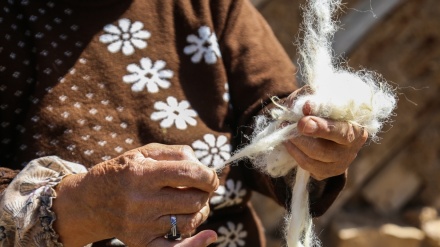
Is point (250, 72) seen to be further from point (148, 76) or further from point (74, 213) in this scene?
point (74, 213)

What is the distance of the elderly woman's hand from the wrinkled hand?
178mm

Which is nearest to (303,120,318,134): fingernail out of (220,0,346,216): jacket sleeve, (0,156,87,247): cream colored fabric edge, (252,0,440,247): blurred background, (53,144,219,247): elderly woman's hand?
(53,144,219,247): elderly woman's hand

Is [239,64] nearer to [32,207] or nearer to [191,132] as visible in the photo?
[191,132]

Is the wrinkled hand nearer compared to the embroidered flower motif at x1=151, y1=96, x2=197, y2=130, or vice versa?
the wrinkled hand

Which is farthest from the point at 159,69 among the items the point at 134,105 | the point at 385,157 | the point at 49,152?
the point at 385,157

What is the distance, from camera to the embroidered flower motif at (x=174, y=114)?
1541mm

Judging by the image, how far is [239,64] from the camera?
1633mm

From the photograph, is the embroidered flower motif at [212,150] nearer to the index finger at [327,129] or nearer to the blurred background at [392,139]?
the index finger at [327,129]

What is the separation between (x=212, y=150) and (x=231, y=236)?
0.68 feet

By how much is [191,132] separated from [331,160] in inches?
13.9

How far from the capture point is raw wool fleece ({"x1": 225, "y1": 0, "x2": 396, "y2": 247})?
1.29m

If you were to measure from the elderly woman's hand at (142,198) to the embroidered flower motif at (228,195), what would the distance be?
31cm

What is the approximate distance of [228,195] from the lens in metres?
1.57

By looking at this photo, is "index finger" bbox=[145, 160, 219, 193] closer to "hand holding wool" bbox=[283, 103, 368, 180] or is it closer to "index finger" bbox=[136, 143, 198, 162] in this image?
"index finger" bbox=[136, 143, 198, 162]
